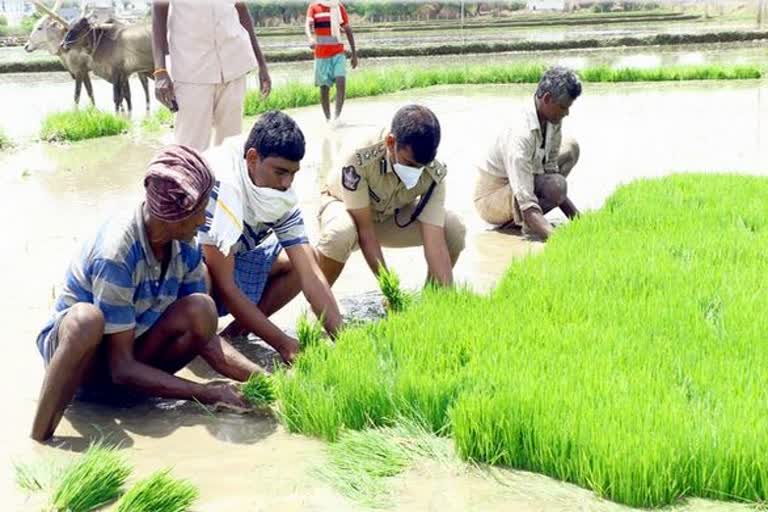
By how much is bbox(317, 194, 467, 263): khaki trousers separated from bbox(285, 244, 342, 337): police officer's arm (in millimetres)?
465

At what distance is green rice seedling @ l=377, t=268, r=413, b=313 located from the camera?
3926 mm

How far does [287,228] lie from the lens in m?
3.76

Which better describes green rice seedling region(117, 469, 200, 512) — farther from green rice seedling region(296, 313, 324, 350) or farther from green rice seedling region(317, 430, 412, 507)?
green rice seedling region(296, 313, 324, 350)

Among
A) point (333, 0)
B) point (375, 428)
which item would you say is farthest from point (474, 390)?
point (333, 0)

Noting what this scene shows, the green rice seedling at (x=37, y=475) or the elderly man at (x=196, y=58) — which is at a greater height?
the elderly man at (x=196, y=58)

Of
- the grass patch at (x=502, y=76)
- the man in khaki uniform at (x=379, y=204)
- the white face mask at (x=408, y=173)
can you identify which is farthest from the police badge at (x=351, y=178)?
the grass patch at (x=502, y=76)

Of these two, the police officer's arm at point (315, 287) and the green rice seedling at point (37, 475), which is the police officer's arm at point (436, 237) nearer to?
the police officer's arm at point (315, 287)

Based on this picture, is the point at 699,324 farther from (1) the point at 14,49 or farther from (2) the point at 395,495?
(1) the point at 14,49

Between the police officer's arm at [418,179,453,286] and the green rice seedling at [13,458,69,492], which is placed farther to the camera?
the police officer's arm at [418,179,453,286]

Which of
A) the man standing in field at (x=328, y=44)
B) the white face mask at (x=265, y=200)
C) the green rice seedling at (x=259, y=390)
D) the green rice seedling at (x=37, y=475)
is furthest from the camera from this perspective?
the man standing in field at (x=328, y=44)

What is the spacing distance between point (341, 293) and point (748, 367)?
2147 millimetres

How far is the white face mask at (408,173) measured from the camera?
13.2ft

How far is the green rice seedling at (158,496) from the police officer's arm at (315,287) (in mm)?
1329

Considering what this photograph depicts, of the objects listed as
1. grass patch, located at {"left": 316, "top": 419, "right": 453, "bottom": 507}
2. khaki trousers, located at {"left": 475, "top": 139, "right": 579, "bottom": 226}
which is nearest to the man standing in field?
khaki trousers, located at {"left": 475, "top": 139, "right": 579, "bottom": 226}
